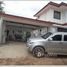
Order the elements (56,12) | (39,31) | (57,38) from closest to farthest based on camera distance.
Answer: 1. (57,38)
2. (39,31)
3. (56,12)

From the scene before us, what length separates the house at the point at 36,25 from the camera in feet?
65.4

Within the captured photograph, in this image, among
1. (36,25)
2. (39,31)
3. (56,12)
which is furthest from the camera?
(56,12)

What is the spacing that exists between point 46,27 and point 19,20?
446 cm

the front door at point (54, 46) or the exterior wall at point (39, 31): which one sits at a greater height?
the exterior wall at point (39, 31)

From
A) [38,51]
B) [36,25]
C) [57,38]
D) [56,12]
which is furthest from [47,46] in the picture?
[56,12]

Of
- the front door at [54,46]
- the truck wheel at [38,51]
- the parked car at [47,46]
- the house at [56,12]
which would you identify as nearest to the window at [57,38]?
the parked car at [47,46]

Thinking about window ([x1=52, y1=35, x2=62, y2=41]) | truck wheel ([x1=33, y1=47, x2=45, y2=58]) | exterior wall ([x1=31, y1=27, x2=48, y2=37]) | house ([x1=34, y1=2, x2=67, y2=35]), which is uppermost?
house ([x1=34, y1=2, x2=67, y2=35])

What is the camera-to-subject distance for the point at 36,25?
71.4 ft

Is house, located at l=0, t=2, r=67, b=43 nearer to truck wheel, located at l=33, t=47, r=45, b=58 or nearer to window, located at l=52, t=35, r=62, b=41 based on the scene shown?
window, located at l=52, t=35, r=62, b=41

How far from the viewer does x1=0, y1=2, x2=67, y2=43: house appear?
19922 mm

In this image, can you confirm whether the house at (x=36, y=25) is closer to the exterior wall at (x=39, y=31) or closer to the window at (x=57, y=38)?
the exterior wall at (x=39, y=31)

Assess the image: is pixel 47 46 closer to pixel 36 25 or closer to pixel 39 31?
pixel 36 25

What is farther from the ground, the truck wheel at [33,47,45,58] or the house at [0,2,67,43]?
the house at [0,2,67,43]

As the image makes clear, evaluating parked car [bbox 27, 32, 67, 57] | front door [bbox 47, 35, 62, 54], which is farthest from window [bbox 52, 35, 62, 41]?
front door [bbox 47, 35, 62, 54]
